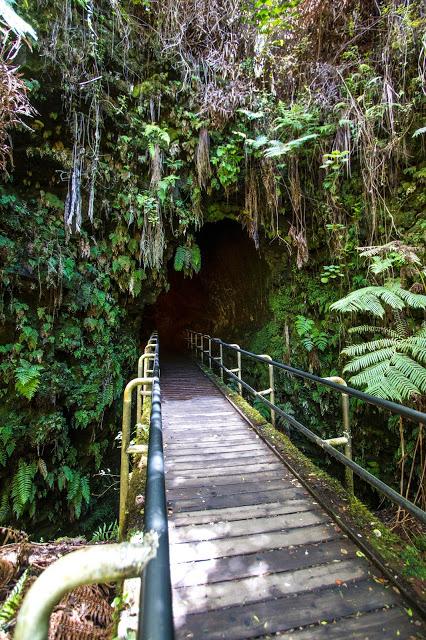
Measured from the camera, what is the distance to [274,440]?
3.58 m

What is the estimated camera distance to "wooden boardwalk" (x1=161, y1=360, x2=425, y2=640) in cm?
148

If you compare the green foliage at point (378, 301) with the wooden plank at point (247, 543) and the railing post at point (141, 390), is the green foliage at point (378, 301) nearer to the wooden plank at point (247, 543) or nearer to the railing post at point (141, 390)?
the wooden plank at point (247, 543)

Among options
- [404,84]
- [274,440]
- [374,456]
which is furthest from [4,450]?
[404,84]

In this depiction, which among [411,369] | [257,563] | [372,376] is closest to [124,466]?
[257,563]

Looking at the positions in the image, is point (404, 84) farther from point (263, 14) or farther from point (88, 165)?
point (88, 165)

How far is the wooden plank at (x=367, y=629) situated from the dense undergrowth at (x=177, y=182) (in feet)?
10.6

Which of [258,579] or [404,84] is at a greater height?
Result: [404,84]

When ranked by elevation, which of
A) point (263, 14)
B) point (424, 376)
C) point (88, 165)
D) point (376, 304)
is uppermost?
point (263, 14)

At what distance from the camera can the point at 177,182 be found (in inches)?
267

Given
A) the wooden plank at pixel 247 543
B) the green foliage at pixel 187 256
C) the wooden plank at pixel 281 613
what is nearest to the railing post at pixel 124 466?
the wooden plank at pixel 247 543

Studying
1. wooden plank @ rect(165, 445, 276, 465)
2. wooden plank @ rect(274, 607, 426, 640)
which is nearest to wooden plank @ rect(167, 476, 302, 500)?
wooden plank @ rect(165, 445, 276, 465)

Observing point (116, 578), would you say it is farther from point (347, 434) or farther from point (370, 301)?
point (370, 301)

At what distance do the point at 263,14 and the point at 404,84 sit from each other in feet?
11.5

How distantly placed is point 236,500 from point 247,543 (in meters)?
0.47
